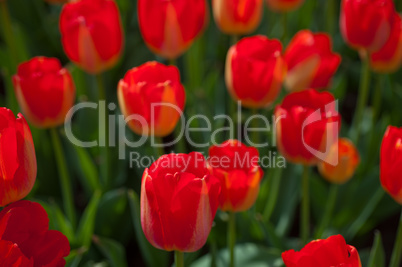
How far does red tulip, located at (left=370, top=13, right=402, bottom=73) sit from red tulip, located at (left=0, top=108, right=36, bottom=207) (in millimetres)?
809

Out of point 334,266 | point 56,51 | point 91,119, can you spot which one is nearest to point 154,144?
point 91,119

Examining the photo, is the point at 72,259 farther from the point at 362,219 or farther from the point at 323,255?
the point at 362,219

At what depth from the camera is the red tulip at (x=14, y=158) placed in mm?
812

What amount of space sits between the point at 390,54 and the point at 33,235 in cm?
92

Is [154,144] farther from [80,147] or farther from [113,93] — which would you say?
[113,93]

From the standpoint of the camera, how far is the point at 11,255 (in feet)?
2.45

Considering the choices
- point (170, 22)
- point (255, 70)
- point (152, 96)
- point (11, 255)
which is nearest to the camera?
point (11, 255)

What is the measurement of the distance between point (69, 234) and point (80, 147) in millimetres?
202

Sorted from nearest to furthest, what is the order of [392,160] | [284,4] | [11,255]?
[11,255] < [392,160] < [284,4]

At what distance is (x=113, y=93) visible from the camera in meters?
1.76

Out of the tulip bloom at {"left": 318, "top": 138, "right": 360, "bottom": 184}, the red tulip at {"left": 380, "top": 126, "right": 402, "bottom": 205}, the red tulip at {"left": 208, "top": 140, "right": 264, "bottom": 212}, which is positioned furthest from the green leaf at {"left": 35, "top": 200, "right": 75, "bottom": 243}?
the red tulip at {"left": 380, "top": 126, "right": 402, "bottom": 205}

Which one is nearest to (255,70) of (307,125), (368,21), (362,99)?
(307,125)

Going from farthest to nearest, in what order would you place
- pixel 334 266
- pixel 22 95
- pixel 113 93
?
pixel 113 93, pixel 22 95, pixel 334 266

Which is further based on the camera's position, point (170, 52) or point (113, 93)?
point (113, 93)
